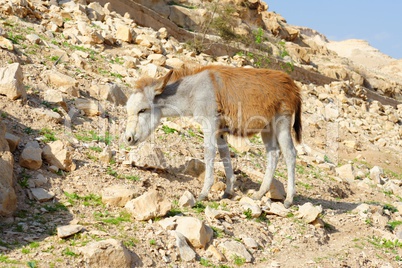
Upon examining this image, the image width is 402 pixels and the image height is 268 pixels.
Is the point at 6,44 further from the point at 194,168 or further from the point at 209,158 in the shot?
the point at 209,158

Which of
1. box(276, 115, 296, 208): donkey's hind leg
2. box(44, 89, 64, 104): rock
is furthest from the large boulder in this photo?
box(276, 115, 296, 208): donkey's hind leg

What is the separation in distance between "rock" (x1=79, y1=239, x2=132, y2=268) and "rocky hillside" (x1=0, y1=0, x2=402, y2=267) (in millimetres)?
11

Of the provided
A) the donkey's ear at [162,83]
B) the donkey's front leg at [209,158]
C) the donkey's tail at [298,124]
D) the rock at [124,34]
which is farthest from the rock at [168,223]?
the rock at [124,34]

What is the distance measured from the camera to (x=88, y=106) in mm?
10688

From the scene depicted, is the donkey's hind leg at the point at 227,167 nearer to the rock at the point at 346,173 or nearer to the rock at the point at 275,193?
the rock at the point at 275,193

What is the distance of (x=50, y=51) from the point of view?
1354 cm

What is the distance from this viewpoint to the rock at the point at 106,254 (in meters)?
5.61

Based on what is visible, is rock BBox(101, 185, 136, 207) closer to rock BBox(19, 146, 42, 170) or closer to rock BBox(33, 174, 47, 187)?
rock BBox(33, 174, 47, 187)

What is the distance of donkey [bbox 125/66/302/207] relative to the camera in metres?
8.45

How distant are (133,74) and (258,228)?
26.6ft

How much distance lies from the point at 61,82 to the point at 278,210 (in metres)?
5.78

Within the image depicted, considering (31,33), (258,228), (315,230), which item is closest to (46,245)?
(258,228)

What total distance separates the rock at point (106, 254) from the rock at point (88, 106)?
17.1 feet

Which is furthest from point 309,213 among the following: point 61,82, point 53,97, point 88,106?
point 61,82
